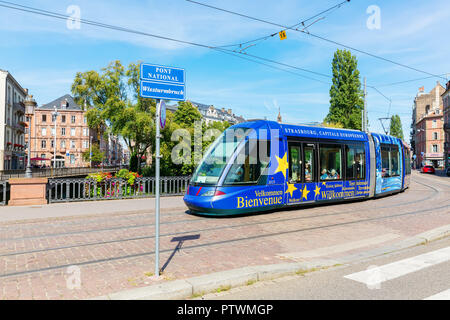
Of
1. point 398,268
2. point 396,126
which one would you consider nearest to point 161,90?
point 398,268

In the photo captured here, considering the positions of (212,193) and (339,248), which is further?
(212,193)

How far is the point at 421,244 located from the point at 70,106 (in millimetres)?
76732

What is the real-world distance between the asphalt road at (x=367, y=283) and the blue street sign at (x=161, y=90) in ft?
8.81

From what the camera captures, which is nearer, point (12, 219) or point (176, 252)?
point (176, 252)

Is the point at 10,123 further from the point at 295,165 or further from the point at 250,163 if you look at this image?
the point at 295,165

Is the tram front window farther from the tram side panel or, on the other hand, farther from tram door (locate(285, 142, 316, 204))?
the tram side panel

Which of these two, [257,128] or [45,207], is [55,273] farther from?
[45,207]

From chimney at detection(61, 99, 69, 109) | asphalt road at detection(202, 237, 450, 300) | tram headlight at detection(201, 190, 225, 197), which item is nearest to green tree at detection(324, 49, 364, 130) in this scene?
tram headlight at detection(201, 190, 225, 197)

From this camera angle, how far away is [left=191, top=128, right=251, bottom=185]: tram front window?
29.0ft

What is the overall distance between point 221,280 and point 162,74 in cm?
289

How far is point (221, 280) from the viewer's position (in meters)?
4.11
